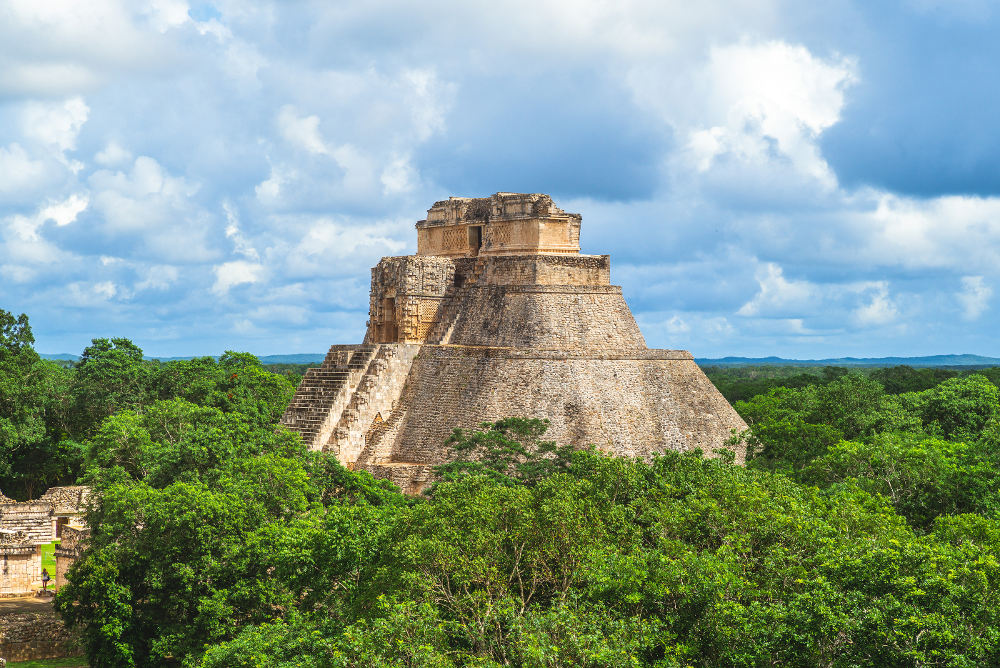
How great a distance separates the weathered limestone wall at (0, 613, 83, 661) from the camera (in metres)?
24.7

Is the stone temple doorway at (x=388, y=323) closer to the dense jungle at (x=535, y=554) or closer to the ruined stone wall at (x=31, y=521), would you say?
the dense jungle at (x=535, y=554)

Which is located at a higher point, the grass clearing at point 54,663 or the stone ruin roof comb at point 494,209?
the stone ruin roof comb at point 494,209

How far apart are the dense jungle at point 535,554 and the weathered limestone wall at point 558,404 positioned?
1.02 m

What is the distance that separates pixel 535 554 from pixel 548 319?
14.0m

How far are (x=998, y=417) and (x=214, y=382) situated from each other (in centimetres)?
2668

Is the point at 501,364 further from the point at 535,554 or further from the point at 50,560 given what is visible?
the point at 50,560

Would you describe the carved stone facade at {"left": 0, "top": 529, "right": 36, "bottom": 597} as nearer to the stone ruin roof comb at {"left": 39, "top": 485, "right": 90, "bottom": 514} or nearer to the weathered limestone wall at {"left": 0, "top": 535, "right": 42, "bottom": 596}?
the weathered limestone wall at {"left": 0, "top": 535, "right": 42, "bottom": 596}

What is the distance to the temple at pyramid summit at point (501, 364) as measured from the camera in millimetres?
29375

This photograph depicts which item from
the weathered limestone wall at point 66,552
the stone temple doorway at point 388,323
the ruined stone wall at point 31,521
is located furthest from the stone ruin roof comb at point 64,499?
the stone temple doorway at point 388,323

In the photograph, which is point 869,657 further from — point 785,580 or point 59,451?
point 59,451

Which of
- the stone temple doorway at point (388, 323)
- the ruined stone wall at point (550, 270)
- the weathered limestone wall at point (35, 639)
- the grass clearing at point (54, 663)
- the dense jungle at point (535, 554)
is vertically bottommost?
the grass clearing at point (54, 663)

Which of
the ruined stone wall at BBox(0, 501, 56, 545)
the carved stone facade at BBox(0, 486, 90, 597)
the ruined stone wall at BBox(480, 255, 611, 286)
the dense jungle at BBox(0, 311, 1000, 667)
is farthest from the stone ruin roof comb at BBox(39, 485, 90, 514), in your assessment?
the ruined stone wall at BBox(480, 255, 611, 286)

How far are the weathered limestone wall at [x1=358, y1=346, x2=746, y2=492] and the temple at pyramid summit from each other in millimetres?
39

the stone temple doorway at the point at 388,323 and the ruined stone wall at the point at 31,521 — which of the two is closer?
the ruined stone wall at the point at 31,521
